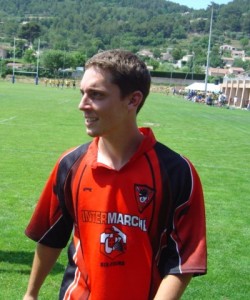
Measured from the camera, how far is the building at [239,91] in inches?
3302

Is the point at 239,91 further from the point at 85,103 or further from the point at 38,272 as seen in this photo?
the point at 85,103

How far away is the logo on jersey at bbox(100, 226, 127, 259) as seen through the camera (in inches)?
104

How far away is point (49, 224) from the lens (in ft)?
9.89

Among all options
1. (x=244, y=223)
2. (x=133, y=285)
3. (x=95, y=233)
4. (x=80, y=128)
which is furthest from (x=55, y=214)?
(x=80, y=128)

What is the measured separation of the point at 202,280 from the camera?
703 cm

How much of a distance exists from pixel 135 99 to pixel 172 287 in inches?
33.0

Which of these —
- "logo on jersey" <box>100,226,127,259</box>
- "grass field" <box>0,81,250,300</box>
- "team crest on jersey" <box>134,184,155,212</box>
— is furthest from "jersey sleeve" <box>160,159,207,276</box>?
"grass field" <box>0,81,250,300</box>

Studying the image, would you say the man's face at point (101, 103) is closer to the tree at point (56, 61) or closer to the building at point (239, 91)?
the building at point (239, 91)

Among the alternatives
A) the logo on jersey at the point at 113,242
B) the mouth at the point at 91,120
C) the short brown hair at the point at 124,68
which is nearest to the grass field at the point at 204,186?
the logo on jersey at the point at 113,242

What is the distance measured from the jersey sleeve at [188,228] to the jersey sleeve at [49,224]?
1.93 feet

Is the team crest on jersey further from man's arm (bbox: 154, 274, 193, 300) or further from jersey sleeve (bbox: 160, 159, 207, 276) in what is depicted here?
man's arm (bbox: 154, 274, 193, 300)

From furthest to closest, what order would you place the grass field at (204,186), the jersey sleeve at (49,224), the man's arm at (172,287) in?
the grass field at (204,186)
the jersey sleeve at (49,224)
the man's arm at (172,287)

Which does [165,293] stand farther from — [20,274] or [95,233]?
[20,274]

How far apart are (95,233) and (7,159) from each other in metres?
13.4
